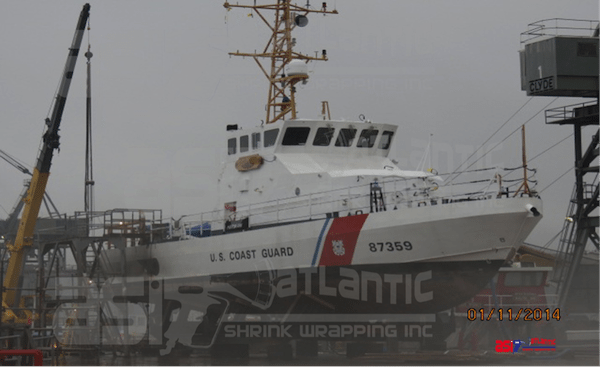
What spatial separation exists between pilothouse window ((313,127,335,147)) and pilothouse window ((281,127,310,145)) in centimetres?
33

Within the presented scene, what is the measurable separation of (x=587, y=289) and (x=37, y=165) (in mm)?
18213

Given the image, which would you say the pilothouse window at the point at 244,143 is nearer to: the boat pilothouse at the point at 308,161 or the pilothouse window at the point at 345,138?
the boat pilothouse at the point at 308,161

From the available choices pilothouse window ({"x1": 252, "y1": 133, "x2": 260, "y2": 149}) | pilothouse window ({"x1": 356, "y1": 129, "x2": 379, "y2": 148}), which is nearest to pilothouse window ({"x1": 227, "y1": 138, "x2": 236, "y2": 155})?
pilothouse window ({"x1": 252, "y1": 133, "x2": 260, "y2": 149})

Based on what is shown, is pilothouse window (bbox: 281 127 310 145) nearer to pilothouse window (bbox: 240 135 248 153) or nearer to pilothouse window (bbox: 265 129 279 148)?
pilothouse window (bbox: 265 129 279 148)

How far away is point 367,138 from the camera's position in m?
29.0

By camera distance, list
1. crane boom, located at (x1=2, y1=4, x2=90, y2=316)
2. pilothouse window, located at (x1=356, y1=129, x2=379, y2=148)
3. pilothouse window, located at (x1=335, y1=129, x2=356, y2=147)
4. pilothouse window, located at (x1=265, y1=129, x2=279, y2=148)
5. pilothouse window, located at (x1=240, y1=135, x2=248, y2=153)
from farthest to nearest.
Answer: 1. crane boom, located at (x1=2, y1=4, x2=90, y2=316)
2. pilothouse window, located at (x1=240, y1=135, x2=248, y2=153)
3. pilothouse window, located at (x1=356, y1=129, x2=379, y2=148)
4. pilothouse window, located at (x1=335, y1=129, x2=356, y2=147)
5. pilothouse window, located at (x1=265, y1=129, x2=279, y2=148)

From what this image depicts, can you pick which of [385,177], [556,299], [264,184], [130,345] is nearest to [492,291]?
[556,299]

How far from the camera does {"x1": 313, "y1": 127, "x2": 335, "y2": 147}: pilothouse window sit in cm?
2855

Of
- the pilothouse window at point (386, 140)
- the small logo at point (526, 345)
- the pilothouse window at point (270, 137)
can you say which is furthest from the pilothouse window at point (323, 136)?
the small logo at point (526, 345)

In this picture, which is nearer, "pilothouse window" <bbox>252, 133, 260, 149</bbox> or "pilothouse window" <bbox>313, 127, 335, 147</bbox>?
"pilothouse window" <bbox>313, 127, 335, 147</bbox>

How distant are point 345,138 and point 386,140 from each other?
1.37 m

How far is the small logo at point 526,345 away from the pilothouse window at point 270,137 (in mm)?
8538

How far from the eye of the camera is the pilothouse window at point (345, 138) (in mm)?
28719

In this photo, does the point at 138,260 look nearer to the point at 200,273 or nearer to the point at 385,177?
the point at 200,273
